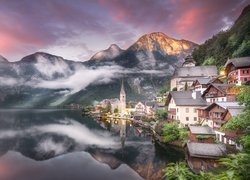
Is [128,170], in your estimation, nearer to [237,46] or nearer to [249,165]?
[249,165]

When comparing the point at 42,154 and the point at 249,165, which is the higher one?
the point at 249,165

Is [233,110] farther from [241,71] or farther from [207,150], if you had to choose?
[241,71]

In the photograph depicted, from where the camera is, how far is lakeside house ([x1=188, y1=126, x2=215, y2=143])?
140 ft

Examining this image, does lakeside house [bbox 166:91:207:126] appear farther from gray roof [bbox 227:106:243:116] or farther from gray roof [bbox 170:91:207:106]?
gray roof [bbox 227:106:243:116]

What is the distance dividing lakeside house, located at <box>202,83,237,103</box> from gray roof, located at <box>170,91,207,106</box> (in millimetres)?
2214

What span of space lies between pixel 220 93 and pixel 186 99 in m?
10.9

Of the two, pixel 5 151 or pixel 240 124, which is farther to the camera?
pixel 5 151

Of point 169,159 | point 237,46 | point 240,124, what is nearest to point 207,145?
point 169,159

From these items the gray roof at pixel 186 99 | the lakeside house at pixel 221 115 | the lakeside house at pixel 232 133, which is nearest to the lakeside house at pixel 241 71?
the gray roof at pixel 186 99

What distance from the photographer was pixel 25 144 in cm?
6347

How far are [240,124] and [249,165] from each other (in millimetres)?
16680

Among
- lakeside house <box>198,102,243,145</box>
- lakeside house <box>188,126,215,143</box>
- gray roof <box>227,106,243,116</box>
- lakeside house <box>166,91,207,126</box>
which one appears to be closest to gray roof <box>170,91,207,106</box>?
Result: lakeside house <box>166,91,207,126</box>

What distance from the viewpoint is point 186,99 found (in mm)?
60812

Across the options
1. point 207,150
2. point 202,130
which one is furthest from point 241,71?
point 207,150
